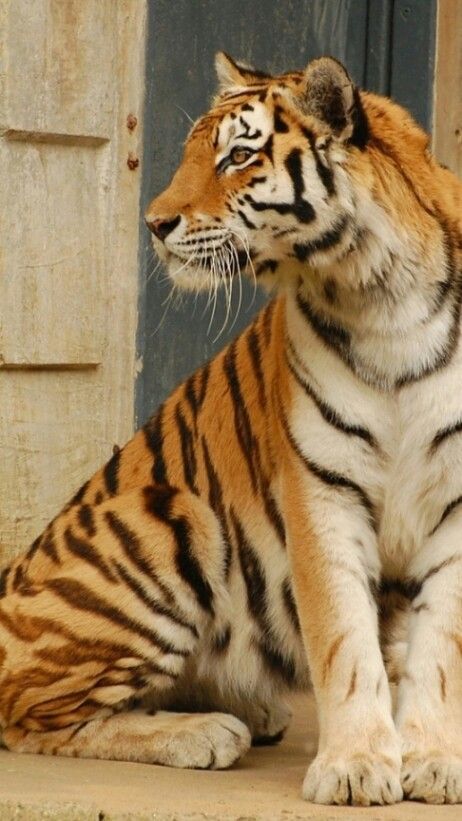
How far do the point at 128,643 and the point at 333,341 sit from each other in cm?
93

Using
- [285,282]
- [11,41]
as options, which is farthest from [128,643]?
[11,41]

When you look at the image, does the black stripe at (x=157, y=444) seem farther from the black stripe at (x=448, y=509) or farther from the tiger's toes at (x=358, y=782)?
the tiger's toes at (x=358, y=782)

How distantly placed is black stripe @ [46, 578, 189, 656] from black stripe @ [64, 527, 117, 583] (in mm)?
63

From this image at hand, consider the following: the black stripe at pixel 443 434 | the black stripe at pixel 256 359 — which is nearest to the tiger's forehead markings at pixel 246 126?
the black stripe at pixel 256 359

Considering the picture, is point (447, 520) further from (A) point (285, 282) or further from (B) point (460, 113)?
(B) point (460, 113)

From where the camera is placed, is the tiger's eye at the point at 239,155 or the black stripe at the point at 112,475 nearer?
the tiger's eye at the point at 239,155

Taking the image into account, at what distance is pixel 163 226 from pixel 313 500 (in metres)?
0.71

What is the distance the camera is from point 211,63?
19.4 feet

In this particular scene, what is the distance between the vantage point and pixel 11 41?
544 cm

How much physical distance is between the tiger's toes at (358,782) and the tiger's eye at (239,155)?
1.34m

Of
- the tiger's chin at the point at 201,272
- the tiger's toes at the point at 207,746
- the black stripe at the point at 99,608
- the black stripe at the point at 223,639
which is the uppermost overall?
the tiger's chin at the point at 201,272

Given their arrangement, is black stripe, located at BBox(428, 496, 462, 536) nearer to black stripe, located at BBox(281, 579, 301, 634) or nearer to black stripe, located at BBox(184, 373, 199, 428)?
black stripe, located at BBox(281, 579, 301, 634)

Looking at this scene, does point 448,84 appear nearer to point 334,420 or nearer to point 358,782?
point 334,420

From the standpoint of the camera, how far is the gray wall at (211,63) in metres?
5.74
